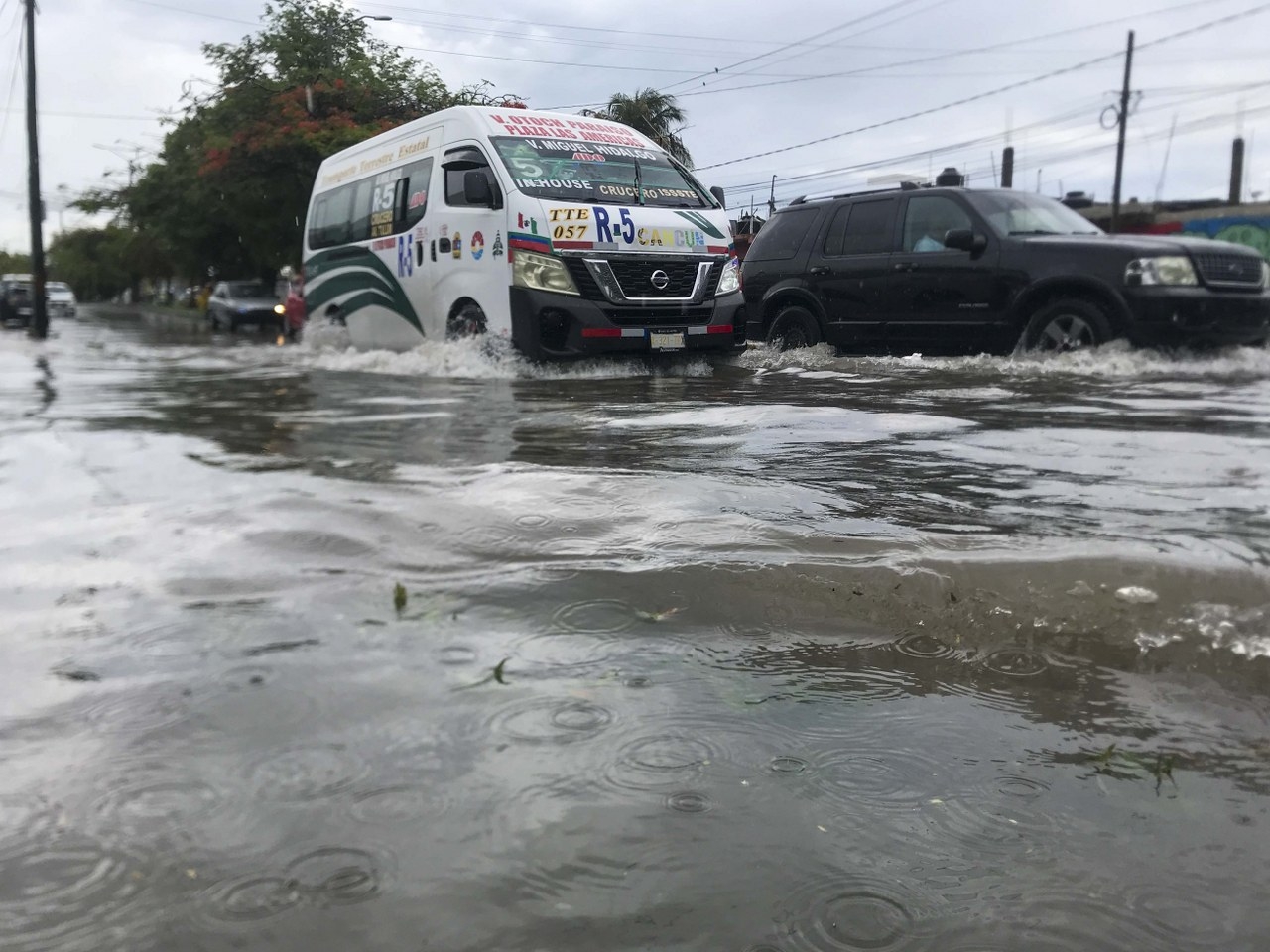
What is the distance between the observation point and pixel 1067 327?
877cm

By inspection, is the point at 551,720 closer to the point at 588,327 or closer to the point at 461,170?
the point at 588,327

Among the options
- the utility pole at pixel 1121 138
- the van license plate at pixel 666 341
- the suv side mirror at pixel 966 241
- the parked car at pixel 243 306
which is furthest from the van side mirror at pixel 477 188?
the utility pole at pixel 1121 138

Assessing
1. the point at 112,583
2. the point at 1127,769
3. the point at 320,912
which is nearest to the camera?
the point at 320,912

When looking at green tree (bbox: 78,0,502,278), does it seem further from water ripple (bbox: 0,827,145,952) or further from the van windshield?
water ripple (bbox: 0,827,145,952)

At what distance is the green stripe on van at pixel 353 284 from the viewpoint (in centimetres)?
1111

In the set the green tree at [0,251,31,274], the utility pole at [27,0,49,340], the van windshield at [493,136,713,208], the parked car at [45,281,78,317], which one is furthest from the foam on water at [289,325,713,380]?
the green tree at [0,251,31,274]

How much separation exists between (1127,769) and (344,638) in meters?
1.66

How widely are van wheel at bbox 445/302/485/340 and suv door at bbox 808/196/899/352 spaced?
3044 millimetres

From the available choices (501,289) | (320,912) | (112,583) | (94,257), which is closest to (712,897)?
(320,912)

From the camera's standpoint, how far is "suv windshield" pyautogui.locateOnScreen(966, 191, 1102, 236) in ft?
29.6

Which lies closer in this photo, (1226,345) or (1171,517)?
(1171,517)

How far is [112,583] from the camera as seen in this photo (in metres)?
3.08

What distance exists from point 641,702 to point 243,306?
28.1m

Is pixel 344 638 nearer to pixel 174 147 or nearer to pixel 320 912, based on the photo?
pixel 320 912
